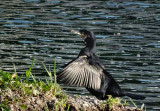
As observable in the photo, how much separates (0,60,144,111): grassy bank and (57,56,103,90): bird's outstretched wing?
7.8 inches

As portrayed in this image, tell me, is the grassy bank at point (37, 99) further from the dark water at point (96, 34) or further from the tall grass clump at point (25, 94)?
the dark water at point (96, 34)

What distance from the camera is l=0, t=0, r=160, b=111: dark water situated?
12.5m

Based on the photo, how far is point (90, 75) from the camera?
801 cm

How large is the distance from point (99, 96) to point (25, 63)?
17.8 feet

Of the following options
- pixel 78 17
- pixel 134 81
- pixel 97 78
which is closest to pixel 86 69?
pixel 97 78

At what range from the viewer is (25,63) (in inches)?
526

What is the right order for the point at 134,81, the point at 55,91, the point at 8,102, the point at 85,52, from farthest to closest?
the point at 134,81 < the point at 85,52 < the point at 55,91 < the point at 8,102

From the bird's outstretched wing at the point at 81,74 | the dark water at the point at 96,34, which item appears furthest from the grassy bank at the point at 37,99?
the dark water at the point at 96,34

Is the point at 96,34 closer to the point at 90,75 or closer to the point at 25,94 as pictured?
the point at 90,75

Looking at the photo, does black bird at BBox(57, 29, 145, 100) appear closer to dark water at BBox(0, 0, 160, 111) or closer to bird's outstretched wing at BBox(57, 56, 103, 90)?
bird's outstretched wing at BBox(57, 56, 103, 90)

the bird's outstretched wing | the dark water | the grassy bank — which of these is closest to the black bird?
the bird's outstretched wing

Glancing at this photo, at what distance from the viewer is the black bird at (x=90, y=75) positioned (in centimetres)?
770

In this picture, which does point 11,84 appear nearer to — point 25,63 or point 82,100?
point 82,100

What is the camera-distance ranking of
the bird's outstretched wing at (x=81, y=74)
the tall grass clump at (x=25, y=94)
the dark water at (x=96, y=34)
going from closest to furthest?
the tall grass clump at (x=25, y=94) → the bird's outstretched wing at (x=81, y=74) → the dark water at (x=96, y=34)
